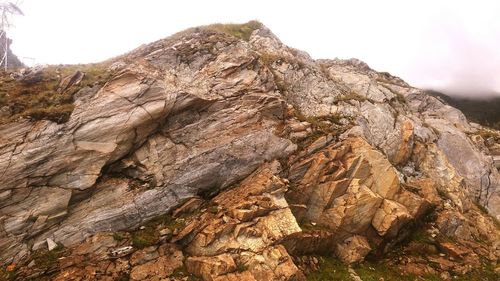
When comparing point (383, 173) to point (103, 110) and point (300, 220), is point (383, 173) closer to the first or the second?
point (300, 220)

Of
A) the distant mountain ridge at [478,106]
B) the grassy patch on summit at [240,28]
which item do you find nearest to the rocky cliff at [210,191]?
the grassy patch on summit at [240,28]

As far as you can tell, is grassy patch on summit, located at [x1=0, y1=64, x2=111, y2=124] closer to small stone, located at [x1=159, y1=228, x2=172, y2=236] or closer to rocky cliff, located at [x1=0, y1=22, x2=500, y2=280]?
rocky cliff, located at [x1=0, y1=22, x2=500, y2=280]

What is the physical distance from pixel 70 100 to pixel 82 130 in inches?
125

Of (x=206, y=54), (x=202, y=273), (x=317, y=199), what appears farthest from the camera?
(x=206, y=54)

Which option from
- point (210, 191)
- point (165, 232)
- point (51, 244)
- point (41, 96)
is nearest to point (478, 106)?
point (210, 191)

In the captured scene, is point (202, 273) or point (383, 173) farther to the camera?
point (383, 173)

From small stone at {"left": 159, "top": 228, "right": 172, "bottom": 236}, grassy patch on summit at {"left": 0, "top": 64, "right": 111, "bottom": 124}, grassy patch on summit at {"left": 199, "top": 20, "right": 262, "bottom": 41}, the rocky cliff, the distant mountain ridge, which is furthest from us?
the distant mountain ridge

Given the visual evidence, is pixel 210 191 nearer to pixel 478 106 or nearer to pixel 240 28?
pixel 240 28

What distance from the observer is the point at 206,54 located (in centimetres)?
2653

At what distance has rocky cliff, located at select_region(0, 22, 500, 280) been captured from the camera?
54.1ft

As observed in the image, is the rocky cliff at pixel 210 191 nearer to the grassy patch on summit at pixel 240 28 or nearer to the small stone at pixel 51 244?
the small stone at pixel 51 244

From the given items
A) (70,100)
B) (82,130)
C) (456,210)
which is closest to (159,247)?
(82,130)

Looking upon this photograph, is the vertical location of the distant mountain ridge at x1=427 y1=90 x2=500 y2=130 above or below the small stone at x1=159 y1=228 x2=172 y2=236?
above

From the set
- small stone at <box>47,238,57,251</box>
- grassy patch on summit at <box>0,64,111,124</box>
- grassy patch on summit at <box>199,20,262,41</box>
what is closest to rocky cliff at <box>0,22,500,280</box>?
small stone at <box>47,238,57,251</box>
